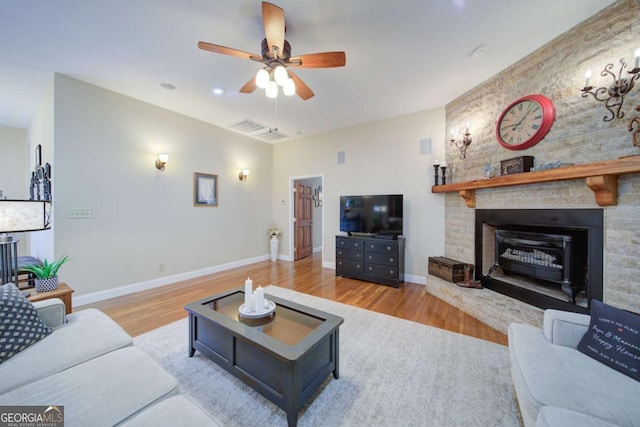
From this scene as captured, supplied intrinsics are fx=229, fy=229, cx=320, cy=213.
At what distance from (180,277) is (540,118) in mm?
5524

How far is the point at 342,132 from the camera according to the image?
4.83 metres

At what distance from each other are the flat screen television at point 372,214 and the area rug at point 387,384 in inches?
74.1

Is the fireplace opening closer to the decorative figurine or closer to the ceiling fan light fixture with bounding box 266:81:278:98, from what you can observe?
the decorative figurine

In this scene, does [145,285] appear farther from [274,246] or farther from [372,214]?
[372,214]

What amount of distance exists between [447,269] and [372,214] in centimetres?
147

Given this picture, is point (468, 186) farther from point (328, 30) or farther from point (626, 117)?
point (328, 30)


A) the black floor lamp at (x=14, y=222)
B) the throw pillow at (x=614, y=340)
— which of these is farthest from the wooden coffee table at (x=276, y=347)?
the throw pillow at (x=614, y=340)

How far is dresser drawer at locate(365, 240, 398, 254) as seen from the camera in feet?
12.3

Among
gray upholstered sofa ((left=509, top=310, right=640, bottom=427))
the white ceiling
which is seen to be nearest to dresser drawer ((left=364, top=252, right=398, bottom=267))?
gray upholstered sofa ((left=509, top=310, right=640, bottom=427))

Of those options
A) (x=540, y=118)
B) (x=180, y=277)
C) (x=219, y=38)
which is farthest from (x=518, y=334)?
(x=180, y=277)

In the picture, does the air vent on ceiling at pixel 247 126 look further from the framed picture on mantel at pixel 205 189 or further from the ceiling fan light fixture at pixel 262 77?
the ceiling fan light fixture at pixel 262 77

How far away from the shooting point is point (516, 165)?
255cm

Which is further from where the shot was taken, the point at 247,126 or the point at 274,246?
the point at 274,246

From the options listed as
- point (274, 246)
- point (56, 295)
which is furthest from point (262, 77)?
point (274, 246)
